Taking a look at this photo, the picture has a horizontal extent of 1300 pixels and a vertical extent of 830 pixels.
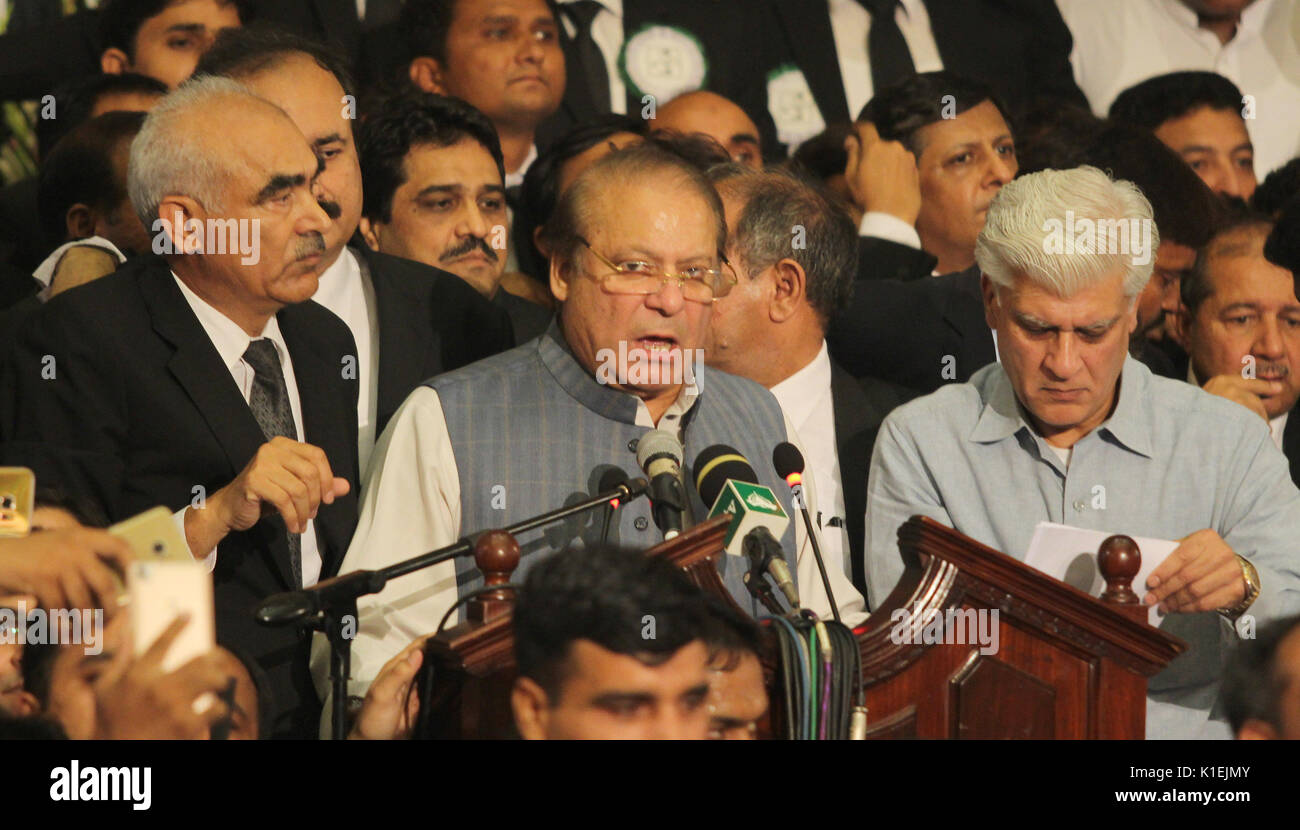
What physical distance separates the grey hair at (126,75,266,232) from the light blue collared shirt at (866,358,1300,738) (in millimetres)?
1577

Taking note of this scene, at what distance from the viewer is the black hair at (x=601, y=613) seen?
2.54 meters

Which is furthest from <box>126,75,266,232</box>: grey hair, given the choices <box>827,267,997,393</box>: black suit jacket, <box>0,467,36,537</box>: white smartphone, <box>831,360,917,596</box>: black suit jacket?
<box>827,267,997,393</box>: black suit jacket

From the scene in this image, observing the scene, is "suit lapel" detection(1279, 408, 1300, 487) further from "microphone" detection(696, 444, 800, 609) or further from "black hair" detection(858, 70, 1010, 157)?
"microphone" detection(696, 444, 800, 609)

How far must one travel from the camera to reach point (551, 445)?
11.8 feet

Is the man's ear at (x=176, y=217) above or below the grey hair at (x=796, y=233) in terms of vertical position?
below

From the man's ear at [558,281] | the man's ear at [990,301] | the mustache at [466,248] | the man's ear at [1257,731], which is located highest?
the mustache at [466,248]

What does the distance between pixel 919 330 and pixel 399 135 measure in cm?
160

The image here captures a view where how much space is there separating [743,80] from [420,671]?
3.87 metres

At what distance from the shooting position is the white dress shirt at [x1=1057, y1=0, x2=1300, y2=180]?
6.64m

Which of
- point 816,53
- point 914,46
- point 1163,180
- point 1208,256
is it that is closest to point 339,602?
point 1208,256

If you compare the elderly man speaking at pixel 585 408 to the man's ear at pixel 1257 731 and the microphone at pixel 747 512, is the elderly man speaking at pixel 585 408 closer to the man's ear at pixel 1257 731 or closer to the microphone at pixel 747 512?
the microphone at pixel 747 512

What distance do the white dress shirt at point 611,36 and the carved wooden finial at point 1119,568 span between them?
354 cm

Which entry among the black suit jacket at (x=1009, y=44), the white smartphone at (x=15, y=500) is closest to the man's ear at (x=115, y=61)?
the black suit jacket at (x=1009, y=44)
